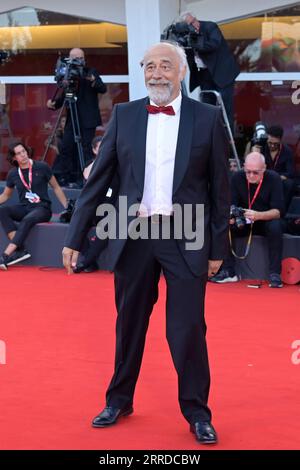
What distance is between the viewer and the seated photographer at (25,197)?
30.2ft

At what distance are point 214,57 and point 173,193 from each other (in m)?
5.44

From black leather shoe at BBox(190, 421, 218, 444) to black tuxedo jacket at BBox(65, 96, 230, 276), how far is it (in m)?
0.64

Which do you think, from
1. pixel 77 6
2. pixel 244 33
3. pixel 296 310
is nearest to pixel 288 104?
pixel 244 33

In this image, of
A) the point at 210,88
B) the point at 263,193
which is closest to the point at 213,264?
the point at 263,193

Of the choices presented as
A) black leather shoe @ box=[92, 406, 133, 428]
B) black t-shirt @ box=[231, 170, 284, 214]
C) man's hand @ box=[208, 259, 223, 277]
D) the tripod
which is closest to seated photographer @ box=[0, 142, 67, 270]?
the tripod

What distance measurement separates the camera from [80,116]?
1040 cm

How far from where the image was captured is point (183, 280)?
4078 mm

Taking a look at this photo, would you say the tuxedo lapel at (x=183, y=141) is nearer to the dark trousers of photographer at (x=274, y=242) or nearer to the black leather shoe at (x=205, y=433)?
the black leather shoe at (x=205, y=433)

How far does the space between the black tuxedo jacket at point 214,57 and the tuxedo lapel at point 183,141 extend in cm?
505

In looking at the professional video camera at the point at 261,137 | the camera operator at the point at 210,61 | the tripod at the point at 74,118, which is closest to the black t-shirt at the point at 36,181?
the tripod at the point at 74,118

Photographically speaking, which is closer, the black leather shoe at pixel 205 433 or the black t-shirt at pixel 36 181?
the black leather shoe at pixel 205 433

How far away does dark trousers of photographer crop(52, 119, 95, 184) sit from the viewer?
10.4 metres

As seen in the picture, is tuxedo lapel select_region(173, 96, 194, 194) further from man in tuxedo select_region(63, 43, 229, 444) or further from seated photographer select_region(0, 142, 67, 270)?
seated photographer select_region(0, 142, 67, 270)

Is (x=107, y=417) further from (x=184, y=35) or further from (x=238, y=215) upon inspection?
(x=184, y=35)
